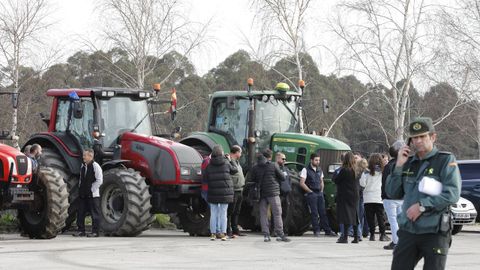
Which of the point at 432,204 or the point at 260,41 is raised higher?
the point at 260,41

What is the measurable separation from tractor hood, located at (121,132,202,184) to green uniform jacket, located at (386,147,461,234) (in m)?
11.0

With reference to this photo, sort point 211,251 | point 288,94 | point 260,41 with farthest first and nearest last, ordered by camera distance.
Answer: point 260,41 < point 288,94 < point 211,251

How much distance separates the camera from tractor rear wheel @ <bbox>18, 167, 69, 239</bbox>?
17.4 m

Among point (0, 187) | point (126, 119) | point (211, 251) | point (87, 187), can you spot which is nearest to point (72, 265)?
point (211, 251)

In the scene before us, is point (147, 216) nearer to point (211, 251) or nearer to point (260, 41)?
point (211, 251)

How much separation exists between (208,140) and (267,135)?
49.3 inches

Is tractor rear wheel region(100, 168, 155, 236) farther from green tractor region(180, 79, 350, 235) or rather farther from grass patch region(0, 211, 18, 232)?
green tractor region(180, 79, 350, 235)

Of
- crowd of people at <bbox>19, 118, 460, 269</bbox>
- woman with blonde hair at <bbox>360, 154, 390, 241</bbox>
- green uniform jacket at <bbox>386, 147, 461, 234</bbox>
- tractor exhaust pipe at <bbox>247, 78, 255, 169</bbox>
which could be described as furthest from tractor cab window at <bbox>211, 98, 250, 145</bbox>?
green uniform jacket at <bbox>386, 147, 461, 234</bbox>

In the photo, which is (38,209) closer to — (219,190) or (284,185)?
(219,190)

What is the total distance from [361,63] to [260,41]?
3998mm

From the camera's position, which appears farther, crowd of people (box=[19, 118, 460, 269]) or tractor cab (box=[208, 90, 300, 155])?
tractor cab (box=[208, 90, 300, 155])

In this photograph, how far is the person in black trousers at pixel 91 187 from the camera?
18875mm

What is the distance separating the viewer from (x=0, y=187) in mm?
17016

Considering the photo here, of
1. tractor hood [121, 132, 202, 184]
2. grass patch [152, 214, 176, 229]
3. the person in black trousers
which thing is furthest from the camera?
grass patch [152, 214, 176, 229]
